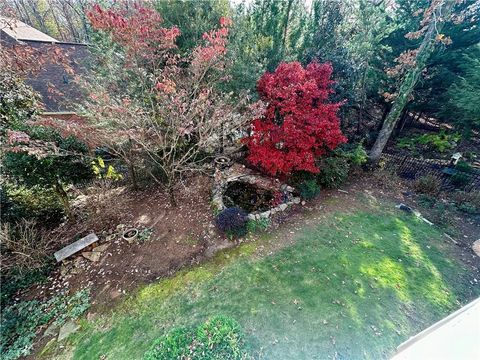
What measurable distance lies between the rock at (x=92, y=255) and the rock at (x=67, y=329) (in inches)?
54.8

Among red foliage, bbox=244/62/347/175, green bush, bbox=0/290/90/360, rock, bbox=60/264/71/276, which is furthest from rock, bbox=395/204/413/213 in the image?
rock, bbox=60/264/71/276

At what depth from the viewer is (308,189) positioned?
6707 millimetres

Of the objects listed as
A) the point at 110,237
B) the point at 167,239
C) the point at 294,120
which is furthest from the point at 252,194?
the point at 110,237

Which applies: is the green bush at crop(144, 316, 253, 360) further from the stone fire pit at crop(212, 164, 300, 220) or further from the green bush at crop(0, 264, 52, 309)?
the green bush at crop(0, 264, 52, 309)

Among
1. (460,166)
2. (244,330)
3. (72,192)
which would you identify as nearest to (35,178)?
(72,192)

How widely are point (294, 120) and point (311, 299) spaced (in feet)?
14.7

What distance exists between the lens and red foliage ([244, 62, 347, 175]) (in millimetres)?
5926

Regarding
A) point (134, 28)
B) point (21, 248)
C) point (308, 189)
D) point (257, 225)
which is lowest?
point (21, 248)

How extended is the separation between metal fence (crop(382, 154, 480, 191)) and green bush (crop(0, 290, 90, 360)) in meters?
10.8

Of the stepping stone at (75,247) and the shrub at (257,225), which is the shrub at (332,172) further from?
the stepping stone at (75,247)

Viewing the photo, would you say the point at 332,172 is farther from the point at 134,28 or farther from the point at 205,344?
the point at 134,28

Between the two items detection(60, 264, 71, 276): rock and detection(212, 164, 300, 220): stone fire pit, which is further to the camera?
detection(212, 164, 300, 220): stone fire pit

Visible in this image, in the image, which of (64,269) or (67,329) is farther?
(64,269)

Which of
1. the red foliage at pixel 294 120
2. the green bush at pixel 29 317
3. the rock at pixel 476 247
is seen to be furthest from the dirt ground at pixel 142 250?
the rock at pixel 476 247
